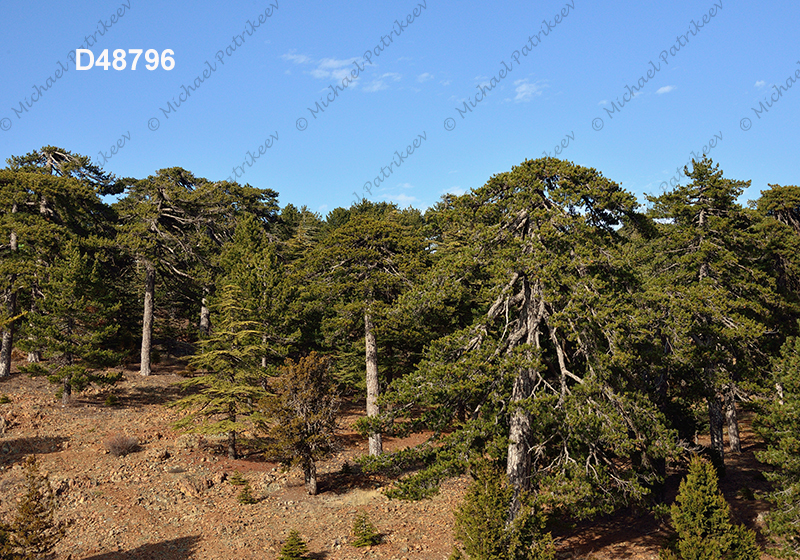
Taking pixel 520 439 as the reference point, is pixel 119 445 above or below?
below

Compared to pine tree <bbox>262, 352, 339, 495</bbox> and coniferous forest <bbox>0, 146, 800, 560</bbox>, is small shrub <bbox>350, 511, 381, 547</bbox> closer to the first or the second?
coniferous forest <bbox>0, 146, 800, 560</bbox>

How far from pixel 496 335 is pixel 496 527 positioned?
19.3 feet

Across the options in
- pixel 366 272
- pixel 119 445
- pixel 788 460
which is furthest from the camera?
pixel 366 272

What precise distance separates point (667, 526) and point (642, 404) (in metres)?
6.59

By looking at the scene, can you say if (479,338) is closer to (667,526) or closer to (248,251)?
(667,526)

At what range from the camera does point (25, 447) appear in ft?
73.7

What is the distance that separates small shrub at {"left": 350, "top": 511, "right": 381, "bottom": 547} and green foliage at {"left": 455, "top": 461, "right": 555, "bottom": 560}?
524cm

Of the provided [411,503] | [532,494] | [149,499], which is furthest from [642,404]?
[149,499]

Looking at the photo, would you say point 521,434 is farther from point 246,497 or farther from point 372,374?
point 246,497

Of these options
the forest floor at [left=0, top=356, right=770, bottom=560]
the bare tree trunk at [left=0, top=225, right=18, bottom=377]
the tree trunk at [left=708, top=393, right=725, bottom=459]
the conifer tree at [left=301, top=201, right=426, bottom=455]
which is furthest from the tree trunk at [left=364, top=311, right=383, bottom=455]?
the bare tree trunk at [left=0, top=225, right=18, bottom=377]

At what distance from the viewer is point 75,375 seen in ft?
85.3

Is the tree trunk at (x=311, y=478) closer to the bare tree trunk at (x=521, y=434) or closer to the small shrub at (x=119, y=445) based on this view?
the small shrub at (x=119, y=445)

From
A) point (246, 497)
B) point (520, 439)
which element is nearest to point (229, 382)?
point (246, 497)

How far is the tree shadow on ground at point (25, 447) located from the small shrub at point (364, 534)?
15.2 metres
